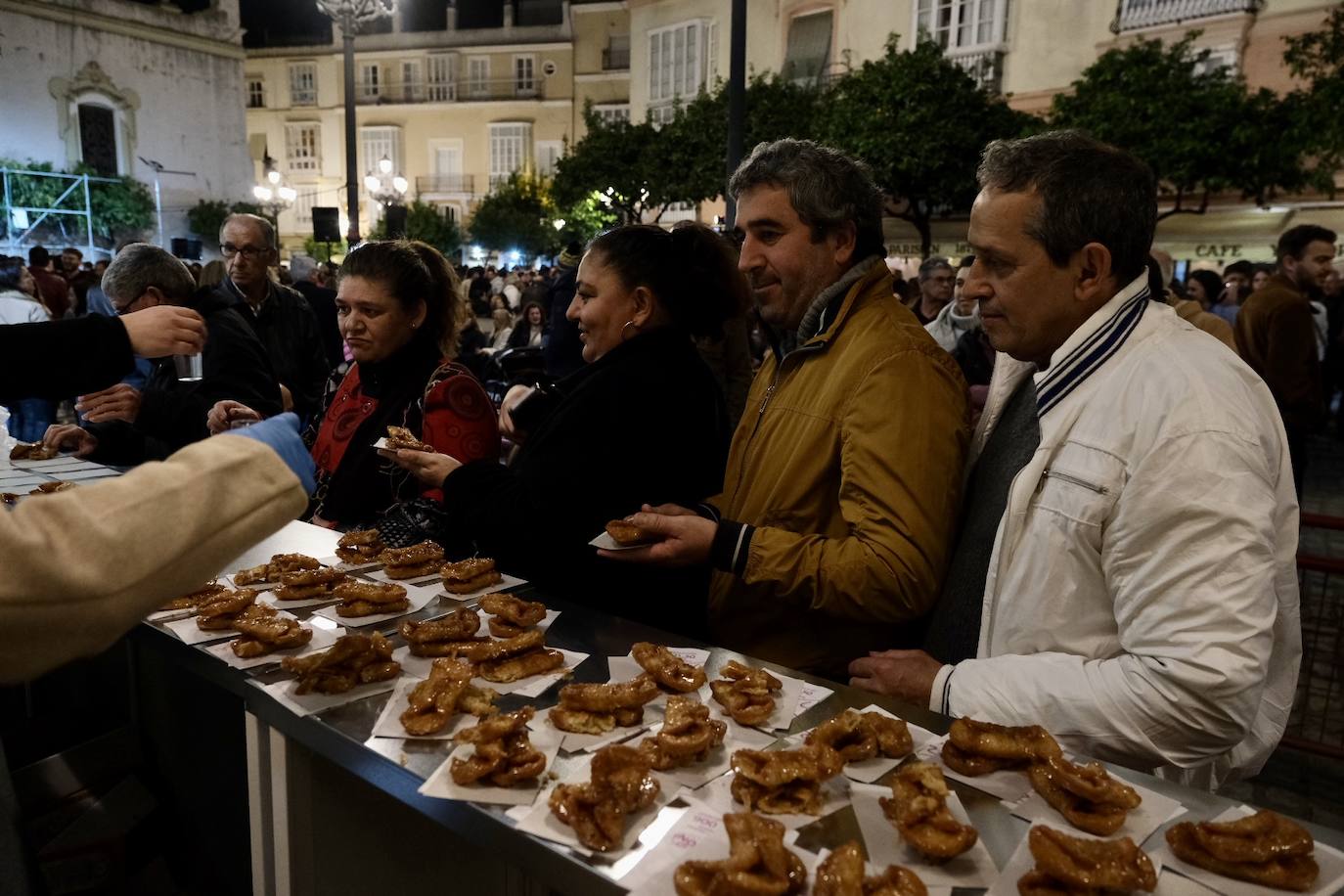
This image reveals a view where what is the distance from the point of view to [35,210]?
23.9 meters

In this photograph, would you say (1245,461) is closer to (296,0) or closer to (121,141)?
(121,141)

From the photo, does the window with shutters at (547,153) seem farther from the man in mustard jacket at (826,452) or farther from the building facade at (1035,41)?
the man in mustard jacket at (826,452)

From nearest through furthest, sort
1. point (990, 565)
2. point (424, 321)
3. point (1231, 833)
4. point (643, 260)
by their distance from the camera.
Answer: point (1231, 833) → point (990, 565) → point (643, 260) → point (424, 321)

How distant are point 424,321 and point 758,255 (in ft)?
4.69

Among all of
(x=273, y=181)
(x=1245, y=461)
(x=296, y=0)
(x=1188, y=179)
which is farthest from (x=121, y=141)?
(x=1245, y=461)

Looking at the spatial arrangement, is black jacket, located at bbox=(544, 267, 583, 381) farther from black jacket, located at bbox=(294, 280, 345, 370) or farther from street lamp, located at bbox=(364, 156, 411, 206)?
street lamp, located at bbox=(364, 156, 411, 206)

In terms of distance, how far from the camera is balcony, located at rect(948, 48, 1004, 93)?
2041cm

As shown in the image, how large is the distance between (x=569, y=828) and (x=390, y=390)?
2161 millimetres

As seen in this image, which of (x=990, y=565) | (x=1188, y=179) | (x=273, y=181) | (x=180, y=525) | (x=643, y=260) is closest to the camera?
(x=180, y=525)

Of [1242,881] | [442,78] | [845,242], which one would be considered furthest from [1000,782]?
[442,78]

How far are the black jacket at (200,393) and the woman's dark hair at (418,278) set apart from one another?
A: 134 cm

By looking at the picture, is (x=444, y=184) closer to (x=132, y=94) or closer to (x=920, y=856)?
(x=132, y=94)

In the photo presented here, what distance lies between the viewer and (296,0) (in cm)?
4741

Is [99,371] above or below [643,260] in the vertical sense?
below
